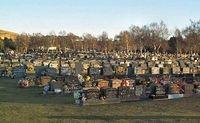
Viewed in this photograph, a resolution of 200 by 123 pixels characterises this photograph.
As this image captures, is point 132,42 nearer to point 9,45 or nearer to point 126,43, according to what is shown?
point 126,43

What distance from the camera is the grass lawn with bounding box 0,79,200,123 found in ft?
54.7

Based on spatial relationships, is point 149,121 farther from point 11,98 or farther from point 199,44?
point 199,44

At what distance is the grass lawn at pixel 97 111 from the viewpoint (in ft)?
54.7

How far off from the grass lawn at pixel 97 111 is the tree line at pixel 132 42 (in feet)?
246

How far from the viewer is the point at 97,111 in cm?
1880

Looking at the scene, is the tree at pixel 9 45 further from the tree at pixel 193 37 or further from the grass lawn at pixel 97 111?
the grass lawn at pixel 97 111

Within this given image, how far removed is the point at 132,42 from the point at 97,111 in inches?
3702

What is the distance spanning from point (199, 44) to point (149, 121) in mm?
74049

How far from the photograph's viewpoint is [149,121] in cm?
1616

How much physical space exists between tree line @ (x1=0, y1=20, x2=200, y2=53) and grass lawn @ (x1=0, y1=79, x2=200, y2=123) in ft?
246

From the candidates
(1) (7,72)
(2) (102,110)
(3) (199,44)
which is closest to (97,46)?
(3) (199,44)

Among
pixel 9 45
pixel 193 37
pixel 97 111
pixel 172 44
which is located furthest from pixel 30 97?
pixel 9 45

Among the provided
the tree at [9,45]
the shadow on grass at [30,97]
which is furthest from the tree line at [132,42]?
the shadow on grass at [30,97]

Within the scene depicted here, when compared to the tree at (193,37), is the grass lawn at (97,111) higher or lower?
lower
